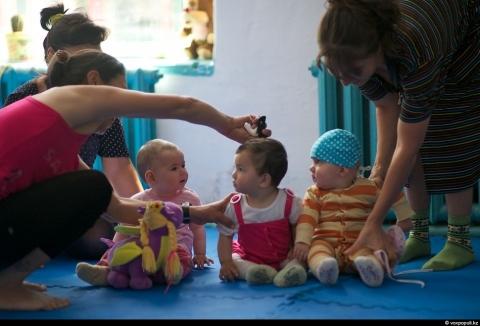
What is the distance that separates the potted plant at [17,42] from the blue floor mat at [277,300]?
142 centimetres

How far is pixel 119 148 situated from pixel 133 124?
533mm

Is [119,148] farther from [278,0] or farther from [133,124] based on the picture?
[278,0]

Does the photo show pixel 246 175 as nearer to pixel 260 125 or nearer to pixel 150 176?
pixel 260 125

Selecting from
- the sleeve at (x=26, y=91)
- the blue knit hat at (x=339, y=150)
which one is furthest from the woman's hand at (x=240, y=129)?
the sleeve at (x=26, y=91)

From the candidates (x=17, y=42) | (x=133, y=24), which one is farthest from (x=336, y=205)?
(x=17, y=42)

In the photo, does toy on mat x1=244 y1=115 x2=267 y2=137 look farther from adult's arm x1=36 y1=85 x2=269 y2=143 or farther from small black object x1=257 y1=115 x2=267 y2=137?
adult's arm x1=36 y1=85 x2=269 y2=143

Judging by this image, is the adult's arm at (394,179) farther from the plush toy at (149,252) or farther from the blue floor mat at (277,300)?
the plush toy at (149,252)

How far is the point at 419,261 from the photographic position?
2016 mm

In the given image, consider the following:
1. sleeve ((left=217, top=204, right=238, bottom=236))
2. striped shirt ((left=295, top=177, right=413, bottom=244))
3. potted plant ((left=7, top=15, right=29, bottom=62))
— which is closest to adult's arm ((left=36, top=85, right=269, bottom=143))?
sleeve ((left=217, top=204, right=238, bottom=236))

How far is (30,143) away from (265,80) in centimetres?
142

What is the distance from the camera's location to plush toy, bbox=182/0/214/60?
2875 mm

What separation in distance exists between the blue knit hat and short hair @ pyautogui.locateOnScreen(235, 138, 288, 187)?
0.11 meters

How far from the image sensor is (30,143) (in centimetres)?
154

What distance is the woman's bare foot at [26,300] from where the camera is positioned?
156cm
